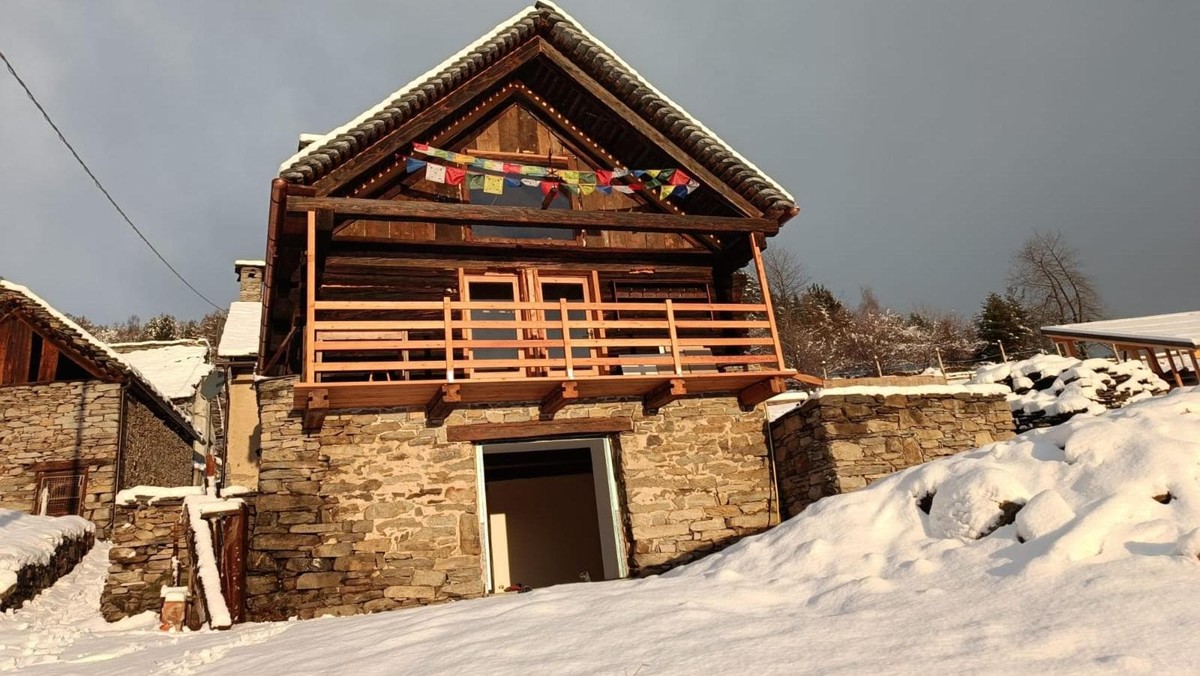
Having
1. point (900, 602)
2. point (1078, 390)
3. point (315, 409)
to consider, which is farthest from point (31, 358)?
point (1078, 390)

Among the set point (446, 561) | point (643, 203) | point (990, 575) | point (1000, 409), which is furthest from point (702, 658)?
point (643, 203)

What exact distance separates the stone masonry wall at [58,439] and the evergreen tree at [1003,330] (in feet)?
142

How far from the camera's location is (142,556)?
357 inches

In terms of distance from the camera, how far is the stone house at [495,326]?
948 centimetres

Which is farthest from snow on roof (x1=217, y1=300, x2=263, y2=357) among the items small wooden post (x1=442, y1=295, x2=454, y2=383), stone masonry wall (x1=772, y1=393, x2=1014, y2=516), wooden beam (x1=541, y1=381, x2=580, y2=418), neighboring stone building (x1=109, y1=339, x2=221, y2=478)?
stone masonry wall (x1=772, y1=393, x2=1014, y2=516)

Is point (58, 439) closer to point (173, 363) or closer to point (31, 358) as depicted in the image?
point (31, 358)

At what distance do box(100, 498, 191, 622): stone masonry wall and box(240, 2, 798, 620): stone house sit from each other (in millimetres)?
1046

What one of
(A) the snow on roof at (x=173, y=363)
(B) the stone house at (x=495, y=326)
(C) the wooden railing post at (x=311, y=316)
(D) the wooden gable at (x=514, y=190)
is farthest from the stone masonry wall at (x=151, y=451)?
(C) the wooden railing post at (x=311, y=316)

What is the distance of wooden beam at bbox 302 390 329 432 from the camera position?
9.05 m

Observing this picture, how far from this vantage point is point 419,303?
10.8 meters

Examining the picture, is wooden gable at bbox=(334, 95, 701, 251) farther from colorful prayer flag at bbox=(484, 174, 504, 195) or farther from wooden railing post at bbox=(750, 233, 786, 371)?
wooden railing post at bbox=(750, 233, 786, 371)

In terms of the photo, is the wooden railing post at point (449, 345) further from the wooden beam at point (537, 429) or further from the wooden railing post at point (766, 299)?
the wooden railing post at point (766, 299)

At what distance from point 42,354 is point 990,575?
2061 cm

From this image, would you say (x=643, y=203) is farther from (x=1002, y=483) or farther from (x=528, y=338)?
(x=1002, y=483)
